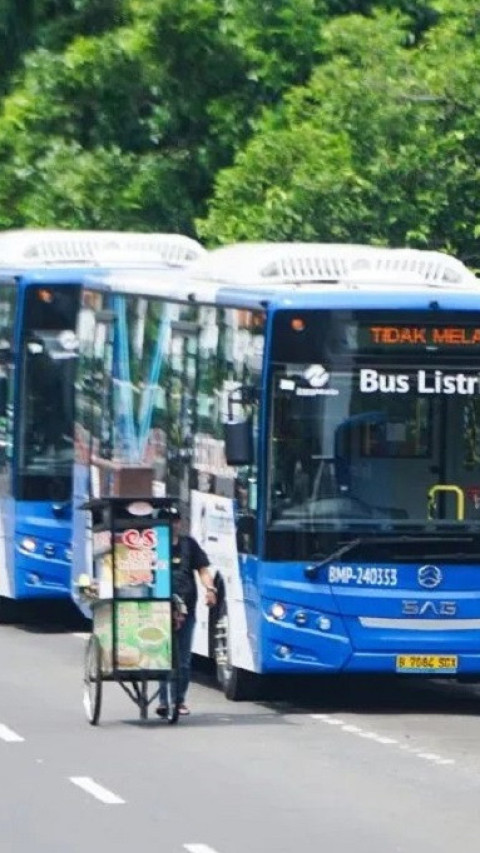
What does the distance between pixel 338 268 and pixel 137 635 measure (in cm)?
348

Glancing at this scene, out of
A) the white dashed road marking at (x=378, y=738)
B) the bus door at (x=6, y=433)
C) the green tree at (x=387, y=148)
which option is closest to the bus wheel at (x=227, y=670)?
the white dashed road marking at (x=378, y=738)

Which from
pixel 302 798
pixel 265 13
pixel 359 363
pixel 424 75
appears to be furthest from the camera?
pixel 265 13

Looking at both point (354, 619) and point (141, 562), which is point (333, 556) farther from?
point (141, 562)

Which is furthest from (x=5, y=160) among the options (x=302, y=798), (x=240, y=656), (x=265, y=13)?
(x=302, y=798)

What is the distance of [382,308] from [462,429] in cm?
97

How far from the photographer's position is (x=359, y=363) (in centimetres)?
1903

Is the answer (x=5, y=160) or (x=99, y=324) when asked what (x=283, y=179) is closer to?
(x=99, y=324)

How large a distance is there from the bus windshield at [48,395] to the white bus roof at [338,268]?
4.83 metres

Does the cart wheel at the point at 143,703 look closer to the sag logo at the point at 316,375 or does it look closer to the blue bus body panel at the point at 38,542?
the sag logo at the point at 316,375

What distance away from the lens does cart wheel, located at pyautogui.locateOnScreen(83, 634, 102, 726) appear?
1814cm

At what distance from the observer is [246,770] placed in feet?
52.5

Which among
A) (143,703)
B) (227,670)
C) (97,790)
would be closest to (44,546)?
(227,670)

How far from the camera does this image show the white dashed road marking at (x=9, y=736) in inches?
690

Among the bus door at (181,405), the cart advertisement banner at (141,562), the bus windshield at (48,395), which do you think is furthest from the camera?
the bus windshield at (48,395)
